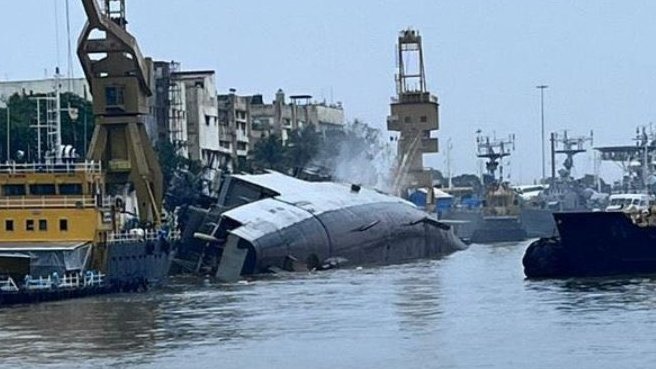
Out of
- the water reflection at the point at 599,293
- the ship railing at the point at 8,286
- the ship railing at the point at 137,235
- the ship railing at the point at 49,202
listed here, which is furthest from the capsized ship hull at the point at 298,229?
the ship railing at the point at 8,286

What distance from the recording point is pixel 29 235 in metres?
63.3

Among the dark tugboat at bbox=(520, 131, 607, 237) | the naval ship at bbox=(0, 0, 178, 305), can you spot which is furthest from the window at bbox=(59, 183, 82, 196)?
the dark tugboat at bbox=(520, 131, 607, 237)

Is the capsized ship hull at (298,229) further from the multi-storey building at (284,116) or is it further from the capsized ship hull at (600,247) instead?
the multi-storey building at (284,116)

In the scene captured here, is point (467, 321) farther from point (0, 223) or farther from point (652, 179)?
point (652, 179)

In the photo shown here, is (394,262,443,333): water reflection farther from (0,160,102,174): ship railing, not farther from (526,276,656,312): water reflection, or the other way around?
(0,160,102,174): ship railing

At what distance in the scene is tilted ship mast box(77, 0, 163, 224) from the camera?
75688 mm

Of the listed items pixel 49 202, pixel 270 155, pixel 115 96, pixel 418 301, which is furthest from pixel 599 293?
pixel 270 155

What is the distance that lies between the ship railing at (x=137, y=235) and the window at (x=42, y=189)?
2472 millimetres

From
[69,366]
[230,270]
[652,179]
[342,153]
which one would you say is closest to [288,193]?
[230,270]

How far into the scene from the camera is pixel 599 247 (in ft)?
221

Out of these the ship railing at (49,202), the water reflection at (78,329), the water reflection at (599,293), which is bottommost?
the water reflection at (599,293)

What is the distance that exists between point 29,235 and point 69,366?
23.1 m

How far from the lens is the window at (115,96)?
76.6m

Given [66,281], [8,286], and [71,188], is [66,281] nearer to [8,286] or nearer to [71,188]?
[8,286]
